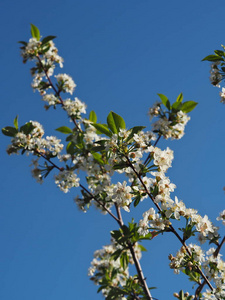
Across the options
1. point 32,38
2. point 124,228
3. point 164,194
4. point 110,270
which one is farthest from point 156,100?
point 110,270

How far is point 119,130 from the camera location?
2.77 meters

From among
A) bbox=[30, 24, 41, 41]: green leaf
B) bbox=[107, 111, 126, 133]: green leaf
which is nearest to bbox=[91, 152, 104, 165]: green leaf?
bbox=[107, 111, 126, 133]: green leaf

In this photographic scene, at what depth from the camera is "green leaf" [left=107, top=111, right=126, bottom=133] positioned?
2.79 meters

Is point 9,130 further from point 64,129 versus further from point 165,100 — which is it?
point 165,100

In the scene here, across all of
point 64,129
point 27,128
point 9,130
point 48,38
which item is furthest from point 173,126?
point 48,38

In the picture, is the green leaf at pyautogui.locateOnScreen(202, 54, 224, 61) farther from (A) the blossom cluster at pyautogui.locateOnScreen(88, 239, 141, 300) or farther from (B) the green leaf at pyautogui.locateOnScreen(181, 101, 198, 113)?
(A) the blossom cluster at pyautogui.locateOnScreen(88, 239, 141, 300)

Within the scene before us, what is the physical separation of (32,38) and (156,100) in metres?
2.46

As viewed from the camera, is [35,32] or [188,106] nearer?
[188,106]

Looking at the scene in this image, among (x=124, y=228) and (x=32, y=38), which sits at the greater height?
(x=32, y=38)

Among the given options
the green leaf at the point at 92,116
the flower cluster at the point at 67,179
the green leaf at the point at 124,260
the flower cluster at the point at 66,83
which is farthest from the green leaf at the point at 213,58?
the flower cluster at the point at 66,83

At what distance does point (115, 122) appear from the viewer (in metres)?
2.81

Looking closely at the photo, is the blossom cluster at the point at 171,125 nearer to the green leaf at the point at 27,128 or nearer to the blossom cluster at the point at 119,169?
the blossom cluster at the point at 119,169

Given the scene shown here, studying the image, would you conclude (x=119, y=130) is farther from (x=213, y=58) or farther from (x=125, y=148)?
(x=213, y=58)

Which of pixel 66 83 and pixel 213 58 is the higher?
pixel 66 83
